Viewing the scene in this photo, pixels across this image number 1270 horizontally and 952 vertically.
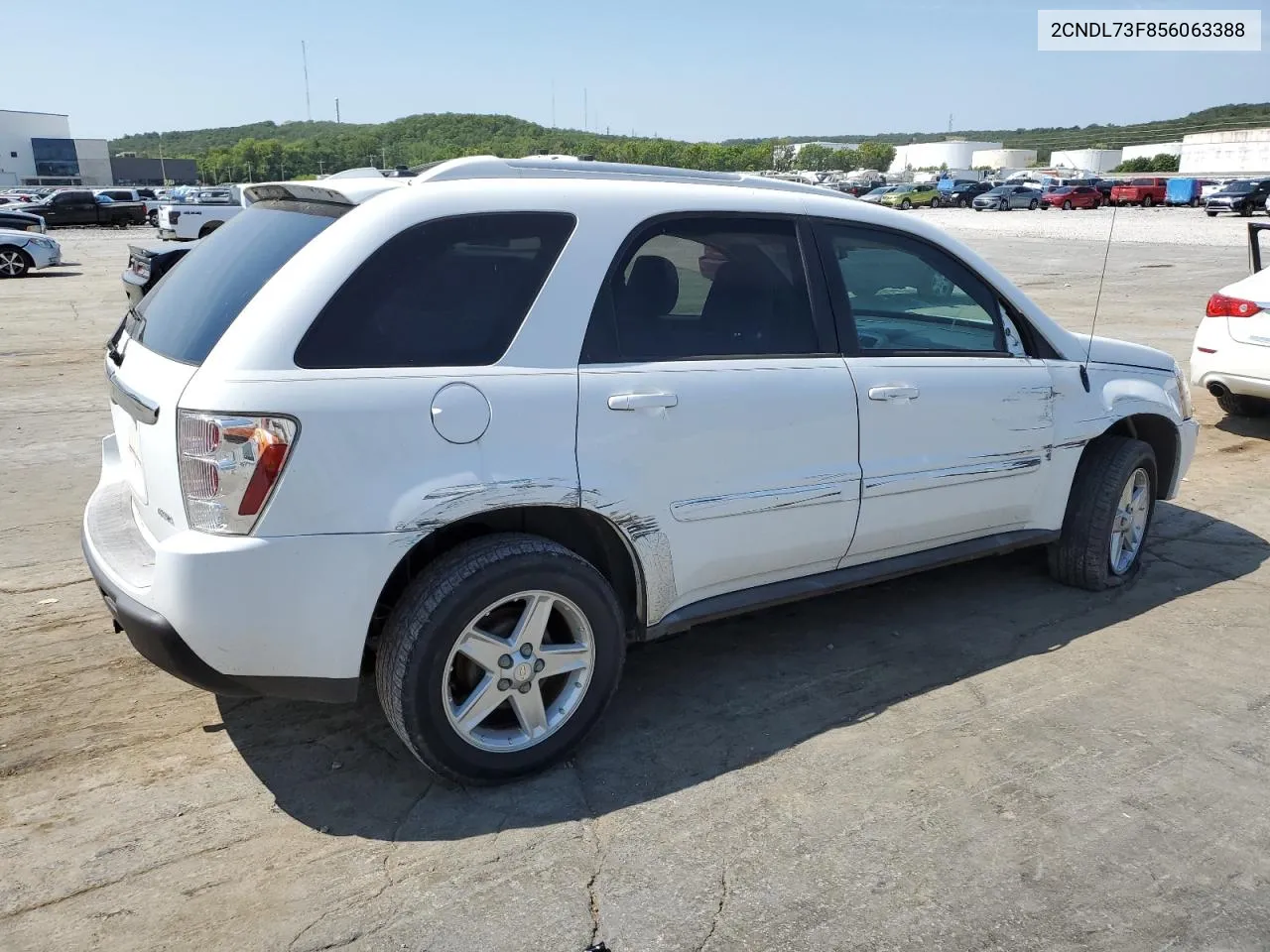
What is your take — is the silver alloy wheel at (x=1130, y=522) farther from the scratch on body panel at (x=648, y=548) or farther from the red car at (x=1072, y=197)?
the red car at (x=1072, y=197)

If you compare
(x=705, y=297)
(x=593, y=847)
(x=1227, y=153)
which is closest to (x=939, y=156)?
(x=1227, y=153)

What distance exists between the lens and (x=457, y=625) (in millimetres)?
2982

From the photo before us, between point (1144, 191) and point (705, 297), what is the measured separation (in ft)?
206

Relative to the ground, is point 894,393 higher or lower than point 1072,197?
higher

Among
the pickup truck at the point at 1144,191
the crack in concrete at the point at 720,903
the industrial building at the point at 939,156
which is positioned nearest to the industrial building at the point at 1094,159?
the industrial building at the point at 939,156

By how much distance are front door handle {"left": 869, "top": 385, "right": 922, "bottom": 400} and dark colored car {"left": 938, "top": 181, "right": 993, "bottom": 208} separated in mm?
64457

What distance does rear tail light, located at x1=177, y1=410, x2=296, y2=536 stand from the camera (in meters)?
2.75

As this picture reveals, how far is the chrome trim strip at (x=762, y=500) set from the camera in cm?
342

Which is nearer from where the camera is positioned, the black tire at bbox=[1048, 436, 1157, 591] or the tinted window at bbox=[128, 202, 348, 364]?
the tinted window at bbox=[128, 202, 348, 364]

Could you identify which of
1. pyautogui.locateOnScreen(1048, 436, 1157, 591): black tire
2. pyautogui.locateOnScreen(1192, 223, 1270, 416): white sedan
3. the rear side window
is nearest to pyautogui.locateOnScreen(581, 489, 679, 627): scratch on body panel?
the rear side window

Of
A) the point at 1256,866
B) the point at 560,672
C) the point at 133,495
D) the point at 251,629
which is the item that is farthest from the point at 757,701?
the point at 133,495

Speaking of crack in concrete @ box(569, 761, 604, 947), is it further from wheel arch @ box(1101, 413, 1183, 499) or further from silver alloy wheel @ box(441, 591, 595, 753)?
wheel arch @ box(1101, 413, 1183, 499)

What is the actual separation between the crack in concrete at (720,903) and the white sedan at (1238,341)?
648cm

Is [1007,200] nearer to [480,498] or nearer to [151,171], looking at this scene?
[480,498]
